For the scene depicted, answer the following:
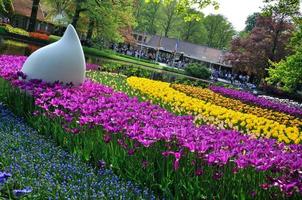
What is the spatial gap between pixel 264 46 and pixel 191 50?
34384 mm

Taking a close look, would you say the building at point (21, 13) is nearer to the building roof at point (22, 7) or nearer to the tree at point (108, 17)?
the building roof at point (22, 7)

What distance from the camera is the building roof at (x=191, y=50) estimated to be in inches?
3374

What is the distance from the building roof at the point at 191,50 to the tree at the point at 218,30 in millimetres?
7540

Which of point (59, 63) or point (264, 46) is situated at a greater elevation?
point (264, 46)

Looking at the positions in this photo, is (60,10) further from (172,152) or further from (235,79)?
(172,152)

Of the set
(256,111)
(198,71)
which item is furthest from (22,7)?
(256,111)

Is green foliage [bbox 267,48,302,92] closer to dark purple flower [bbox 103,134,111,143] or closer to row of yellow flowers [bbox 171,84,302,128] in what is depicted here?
row of yellow flowers [bbox 171,84,302,128]

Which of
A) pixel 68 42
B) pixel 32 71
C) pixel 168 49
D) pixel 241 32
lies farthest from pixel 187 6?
pixel 241 32

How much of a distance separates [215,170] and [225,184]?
399 mm

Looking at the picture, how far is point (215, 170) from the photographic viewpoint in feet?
15.2

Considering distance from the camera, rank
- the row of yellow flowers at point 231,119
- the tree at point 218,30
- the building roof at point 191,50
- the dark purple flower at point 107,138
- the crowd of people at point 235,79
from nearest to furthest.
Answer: the dark purple flower at point 107,138
the row of yellow flowers at point 231,119
the crowd of people at point 235,79
the building roof at point 191,50
the tree at point 218,30

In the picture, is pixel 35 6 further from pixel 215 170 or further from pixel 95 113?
pixel 215 170

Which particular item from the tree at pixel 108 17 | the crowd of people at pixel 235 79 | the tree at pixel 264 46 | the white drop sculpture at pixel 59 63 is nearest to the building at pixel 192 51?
the crowd of people at pixel 235 79

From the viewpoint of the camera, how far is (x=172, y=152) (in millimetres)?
4641
